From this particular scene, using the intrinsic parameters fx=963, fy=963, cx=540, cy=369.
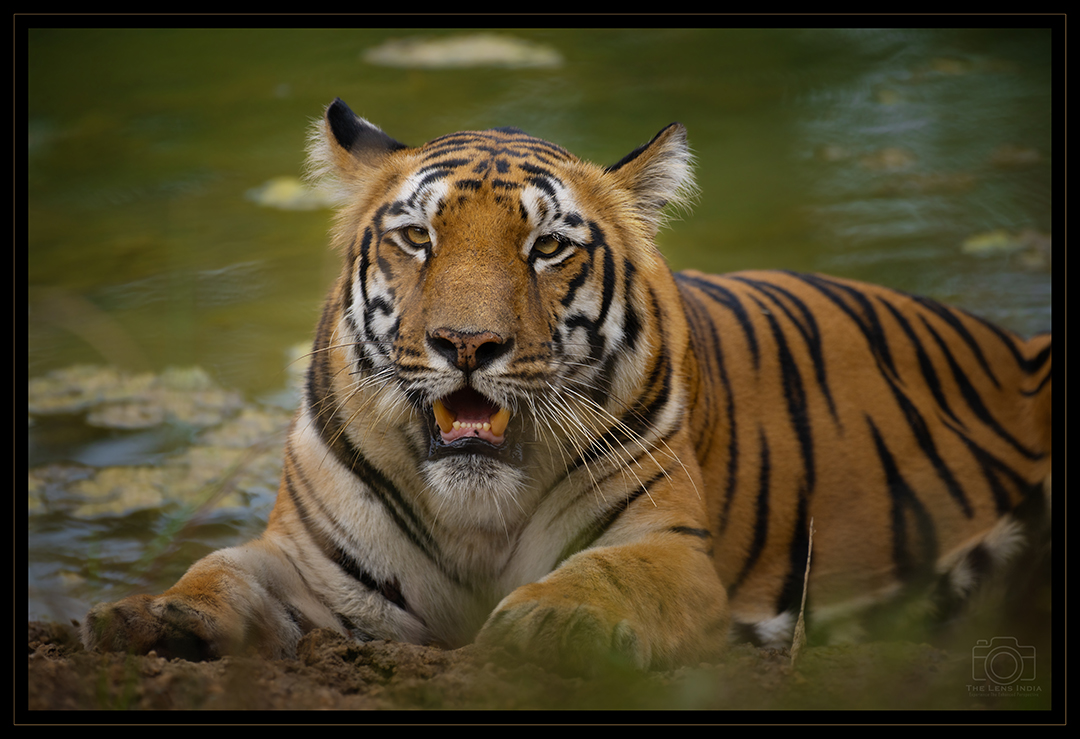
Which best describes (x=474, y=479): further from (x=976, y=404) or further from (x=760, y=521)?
(x=976, y=404)

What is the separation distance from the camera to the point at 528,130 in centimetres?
469

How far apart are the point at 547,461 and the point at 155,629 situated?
2.96 ft

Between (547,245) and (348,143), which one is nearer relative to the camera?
(547,245)

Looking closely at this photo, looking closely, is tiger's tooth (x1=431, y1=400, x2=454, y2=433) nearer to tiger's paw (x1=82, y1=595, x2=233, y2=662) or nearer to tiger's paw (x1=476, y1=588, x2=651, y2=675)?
tiger's paw (x1=476, y1=588, x2=651, y2=675)

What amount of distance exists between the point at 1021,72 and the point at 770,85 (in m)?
1.30

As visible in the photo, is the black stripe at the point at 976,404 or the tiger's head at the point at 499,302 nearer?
the tiger's head at the point at 499,302

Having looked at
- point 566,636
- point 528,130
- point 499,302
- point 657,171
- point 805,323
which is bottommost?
point 566,636

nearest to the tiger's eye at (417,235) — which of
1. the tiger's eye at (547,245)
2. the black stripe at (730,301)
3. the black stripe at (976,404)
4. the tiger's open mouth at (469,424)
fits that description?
the tiger's eye at (547,245)

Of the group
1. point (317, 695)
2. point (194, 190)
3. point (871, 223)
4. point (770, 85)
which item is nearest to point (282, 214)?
point (194, 190)

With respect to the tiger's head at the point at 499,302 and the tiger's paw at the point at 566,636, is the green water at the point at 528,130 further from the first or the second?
the tiger's paw at the point at 566,636

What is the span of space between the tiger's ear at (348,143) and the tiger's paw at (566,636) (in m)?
1.20

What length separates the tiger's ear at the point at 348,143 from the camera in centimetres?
241

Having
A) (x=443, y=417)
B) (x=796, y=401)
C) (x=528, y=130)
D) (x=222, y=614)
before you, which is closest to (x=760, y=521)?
(x=796, y=401)
